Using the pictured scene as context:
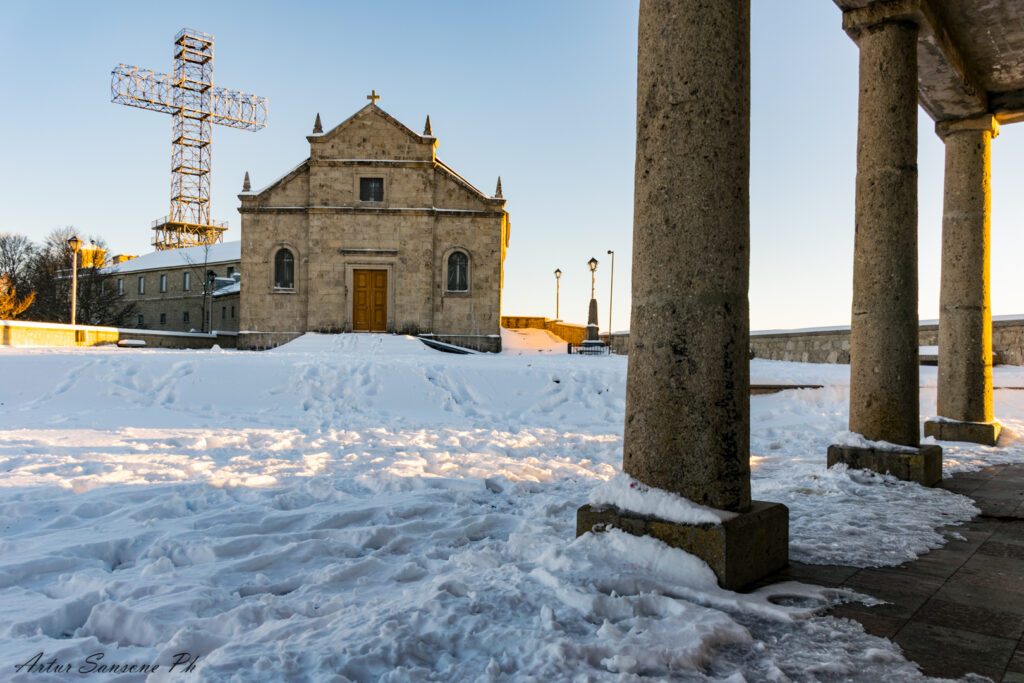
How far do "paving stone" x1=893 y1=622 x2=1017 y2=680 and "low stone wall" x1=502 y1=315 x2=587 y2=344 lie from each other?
2856 cm

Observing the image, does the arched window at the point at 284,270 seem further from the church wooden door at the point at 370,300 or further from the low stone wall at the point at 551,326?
the low stone wall at the point at 551,326

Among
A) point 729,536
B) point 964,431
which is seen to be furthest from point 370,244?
point 729,536

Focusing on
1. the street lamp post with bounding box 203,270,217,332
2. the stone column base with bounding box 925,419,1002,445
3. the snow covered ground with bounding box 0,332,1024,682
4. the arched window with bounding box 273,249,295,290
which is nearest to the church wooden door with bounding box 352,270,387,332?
the arched window with bounding box 273,249,295,290

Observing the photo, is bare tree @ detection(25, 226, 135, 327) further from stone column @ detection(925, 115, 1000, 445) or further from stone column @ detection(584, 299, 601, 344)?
stone column @ detection(925, 115, 1000, 445)

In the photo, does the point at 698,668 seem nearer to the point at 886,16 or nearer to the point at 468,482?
the point at 468,482

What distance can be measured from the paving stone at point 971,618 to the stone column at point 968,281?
23.3ft

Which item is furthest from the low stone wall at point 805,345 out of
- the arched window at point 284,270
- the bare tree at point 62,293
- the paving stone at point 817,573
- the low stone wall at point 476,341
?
the bare tree at point 62,293

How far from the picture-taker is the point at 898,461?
19.9 feet

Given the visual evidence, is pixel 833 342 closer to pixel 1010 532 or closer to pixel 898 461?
pixel 898 461

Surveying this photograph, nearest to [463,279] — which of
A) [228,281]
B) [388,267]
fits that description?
[388,267]

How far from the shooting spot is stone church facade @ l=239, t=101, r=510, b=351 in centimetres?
2844

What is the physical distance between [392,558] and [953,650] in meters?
2.72

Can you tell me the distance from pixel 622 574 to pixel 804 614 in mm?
810

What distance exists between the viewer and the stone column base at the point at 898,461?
5977 millimetres
